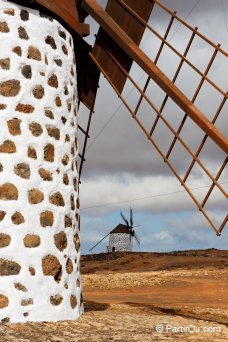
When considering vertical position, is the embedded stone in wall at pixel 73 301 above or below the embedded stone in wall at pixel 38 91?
below

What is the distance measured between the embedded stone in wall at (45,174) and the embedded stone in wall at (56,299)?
130 centimetres

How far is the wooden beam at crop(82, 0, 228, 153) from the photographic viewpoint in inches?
273

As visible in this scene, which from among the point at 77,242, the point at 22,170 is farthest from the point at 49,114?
the point at 77,242

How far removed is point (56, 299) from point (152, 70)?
3137 millimetres

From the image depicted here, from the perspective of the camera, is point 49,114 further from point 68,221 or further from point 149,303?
point 149,303

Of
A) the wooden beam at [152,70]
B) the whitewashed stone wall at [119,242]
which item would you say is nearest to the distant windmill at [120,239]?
the whitewashed stone wall at [119,242]

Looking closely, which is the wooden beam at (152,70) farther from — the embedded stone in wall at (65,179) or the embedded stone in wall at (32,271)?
the embedded stone in wall at (32,271)

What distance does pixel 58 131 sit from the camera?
274 inches

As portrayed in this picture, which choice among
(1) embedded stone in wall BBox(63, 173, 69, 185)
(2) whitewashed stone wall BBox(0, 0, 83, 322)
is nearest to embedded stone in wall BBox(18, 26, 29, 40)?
(2) whitewashed stone wall BBox(0, 0, 83, 322)

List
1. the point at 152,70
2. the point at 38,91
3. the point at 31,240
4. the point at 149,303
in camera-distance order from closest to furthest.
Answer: the point at 31,240
the point at 38,91
the point at 152,70
the point at 149,303

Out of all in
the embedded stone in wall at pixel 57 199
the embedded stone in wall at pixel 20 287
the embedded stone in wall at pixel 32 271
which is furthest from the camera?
the embedded stone in wall at pixel 57 199

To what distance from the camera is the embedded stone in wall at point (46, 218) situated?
648 centimetres

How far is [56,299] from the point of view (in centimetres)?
654

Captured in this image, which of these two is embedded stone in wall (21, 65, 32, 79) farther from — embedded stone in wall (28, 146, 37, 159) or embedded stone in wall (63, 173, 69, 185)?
embedded stone in wall (63, 173, 69, 185)
